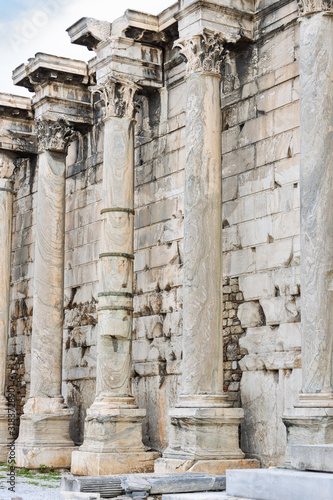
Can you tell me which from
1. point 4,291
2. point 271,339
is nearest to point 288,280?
point 271,339

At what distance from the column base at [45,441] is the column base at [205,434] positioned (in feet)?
12.2

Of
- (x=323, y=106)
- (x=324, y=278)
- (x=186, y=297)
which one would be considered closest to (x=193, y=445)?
(x=186, y=297)

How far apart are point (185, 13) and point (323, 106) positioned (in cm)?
280

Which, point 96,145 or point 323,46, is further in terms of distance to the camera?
point 96,145

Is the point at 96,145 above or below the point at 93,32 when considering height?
below

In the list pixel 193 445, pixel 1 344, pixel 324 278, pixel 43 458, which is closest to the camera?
pixel 324 278

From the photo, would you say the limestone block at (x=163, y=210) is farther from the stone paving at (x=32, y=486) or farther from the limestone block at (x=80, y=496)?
the limestone block at (x=80, y=496)

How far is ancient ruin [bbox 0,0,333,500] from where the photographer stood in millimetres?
9859

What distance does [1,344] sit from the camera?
1641 centimetres

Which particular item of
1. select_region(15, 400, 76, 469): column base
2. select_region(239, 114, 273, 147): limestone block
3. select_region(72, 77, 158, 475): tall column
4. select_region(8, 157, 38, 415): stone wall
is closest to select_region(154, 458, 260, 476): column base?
select_region(72, 77, 158, 475): tall column

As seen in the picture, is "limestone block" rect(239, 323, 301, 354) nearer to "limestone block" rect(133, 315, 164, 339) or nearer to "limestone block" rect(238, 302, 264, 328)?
"limestone block" rect(238, 302, 264, 328)

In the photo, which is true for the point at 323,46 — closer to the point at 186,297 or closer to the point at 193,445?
the point at 186,297

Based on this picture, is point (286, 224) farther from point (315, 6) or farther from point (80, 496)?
point (80, 496)

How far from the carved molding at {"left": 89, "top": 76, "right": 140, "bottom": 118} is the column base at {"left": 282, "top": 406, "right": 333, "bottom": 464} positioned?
5.73 m
